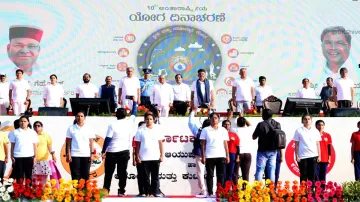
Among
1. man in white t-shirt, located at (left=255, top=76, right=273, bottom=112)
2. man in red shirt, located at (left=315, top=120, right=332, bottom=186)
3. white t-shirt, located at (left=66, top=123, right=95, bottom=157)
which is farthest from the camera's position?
man in white t-shirt, located at (left=255, top=76, right=273, bottom=112)

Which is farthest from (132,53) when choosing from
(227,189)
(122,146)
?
(227,189)

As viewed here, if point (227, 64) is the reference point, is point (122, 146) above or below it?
below

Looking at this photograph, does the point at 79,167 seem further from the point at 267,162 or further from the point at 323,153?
the point at 323,153

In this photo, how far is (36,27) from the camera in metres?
22.3

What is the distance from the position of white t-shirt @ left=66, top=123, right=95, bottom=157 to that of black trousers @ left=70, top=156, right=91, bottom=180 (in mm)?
72

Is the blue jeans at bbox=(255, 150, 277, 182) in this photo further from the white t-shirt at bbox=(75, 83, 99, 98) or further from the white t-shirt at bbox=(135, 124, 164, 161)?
the white t-shirt at bbox=(75, 83, 99, 98)

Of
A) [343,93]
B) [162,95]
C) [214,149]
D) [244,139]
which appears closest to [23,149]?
[214,149]

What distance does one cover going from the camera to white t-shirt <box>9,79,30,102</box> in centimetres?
1862

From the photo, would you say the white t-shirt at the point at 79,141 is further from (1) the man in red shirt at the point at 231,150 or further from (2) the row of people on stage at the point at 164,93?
(2) the row of people on stage at the point at 164,93

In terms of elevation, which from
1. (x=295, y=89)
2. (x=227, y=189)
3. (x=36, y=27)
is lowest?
(x=227, y=189)

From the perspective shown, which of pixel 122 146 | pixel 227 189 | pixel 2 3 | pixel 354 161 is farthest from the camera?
pixel 2 3

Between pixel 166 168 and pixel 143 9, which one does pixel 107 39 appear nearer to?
pixel 143 9

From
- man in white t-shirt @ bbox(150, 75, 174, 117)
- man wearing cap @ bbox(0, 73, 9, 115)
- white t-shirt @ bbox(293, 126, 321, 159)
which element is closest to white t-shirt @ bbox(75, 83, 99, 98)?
man in white t-shirt @ bbox(150, 75, 174, 117)

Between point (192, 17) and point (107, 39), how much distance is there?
204 cm
